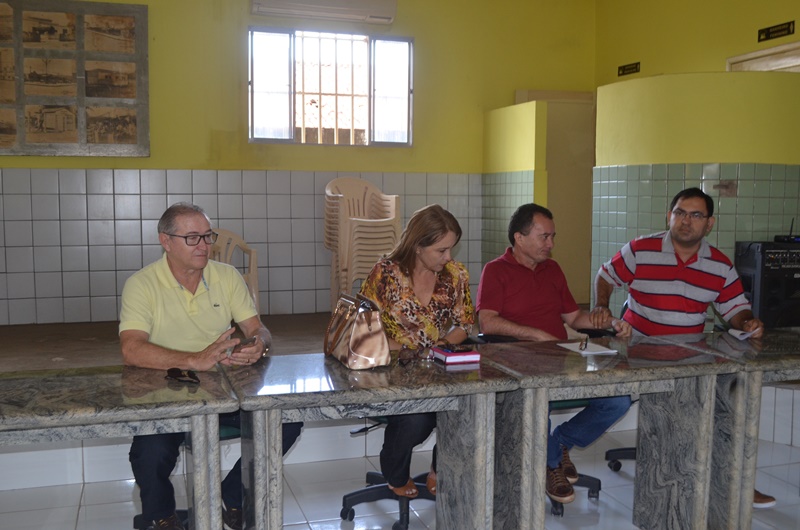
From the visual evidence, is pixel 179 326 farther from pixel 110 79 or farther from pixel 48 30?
pixel 48 30

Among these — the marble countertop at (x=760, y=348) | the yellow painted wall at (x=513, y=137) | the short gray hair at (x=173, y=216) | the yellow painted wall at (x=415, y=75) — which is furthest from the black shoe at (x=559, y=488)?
the yellow painted wall at (x=415, y=75)

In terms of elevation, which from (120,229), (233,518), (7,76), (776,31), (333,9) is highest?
(333,9)

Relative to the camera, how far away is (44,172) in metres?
5.65

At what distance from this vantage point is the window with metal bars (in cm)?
614

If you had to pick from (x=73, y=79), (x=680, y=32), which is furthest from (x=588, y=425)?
(x=73, y=79)

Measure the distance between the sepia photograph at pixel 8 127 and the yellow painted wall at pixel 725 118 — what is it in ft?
14.6

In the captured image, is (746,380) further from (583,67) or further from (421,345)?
(583,67)

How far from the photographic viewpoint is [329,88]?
629cm

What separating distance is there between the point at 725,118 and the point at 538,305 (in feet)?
7.97

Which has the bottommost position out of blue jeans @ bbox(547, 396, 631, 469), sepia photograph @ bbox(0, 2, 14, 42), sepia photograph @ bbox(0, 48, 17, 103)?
blue jeans @ bbox(547, 396, 631, 469)

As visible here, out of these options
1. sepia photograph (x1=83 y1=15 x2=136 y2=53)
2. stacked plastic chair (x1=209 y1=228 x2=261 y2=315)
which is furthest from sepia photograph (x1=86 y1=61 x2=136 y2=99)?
stacked plastic chair (x1=209 y1=228 x2=261 y2=315)

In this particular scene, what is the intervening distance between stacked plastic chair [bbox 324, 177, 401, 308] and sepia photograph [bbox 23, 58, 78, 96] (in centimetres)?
202

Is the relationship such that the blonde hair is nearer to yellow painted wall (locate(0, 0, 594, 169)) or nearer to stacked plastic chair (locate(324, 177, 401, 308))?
stacked plastic chair (locate(324, 177, 401, 308))

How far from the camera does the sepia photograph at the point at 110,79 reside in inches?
224
